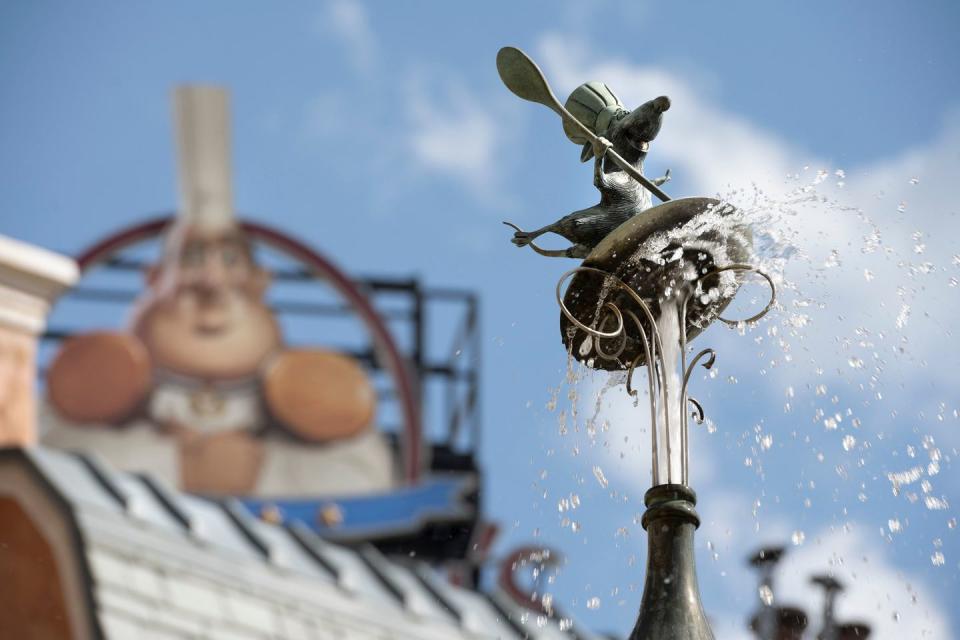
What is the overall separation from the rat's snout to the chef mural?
21034 millimetres

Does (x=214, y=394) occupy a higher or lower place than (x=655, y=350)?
higher

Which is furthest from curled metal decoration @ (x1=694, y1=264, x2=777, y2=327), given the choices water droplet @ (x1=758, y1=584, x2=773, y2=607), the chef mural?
the chef mural

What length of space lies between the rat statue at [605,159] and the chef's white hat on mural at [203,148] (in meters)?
23.0

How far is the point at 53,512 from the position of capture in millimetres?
14281

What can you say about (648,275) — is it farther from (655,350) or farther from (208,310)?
(208,310)

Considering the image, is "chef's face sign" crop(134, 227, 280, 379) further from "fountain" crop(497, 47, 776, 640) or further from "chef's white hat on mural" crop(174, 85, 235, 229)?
"fountain" crop(497, 47, 776, 640)

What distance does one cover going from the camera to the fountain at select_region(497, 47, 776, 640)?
5285 millimetres

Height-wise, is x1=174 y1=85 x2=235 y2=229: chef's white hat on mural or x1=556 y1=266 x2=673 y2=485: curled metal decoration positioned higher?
x1=174 y1=85 x2=235 y2=229: chef's white hat on mural

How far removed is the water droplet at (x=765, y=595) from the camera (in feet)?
30.9

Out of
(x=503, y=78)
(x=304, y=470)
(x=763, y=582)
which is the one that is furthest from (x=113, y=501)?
(x=304, y=470)

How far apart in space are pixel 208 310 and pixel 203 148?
2.77 m

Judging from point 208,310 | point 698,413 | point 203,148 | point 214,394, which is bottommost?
point 698,413

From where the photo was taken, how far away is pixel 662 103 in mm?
5801

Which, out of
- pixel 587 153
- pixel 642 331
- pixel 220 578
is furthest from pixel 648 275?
pixel 220 578
